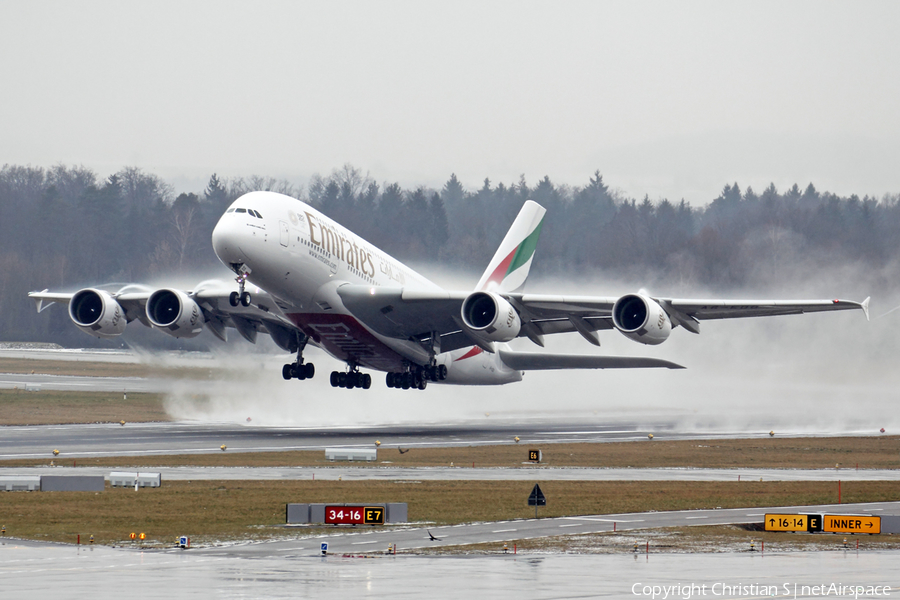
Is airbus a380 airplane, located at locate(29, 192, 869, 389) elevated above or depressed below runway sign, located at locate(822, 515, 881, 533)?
above

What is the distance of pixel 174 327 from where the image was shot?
152 feet

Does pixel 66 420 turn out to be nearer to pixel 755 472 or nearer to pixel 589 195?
pixel 755 472

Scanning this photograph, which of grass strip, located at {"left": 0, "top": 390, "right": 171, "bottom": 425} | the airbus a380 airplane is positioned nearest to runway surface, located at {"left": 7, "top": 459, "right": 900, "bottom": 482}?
the airbus a380 airplane

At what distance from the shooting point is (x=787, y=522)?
24.7 m

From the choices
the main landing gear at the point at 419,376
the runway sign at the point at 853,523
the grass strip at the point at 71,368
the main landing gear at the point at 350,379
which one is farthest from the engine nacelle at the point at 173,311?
the grass strip at the point at 71,368

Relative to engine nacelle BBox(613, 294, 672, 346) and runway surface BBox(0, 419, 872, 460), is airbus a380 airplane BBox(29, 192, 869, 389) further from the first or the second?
runway surface BBox(0, 419, 872, 460)

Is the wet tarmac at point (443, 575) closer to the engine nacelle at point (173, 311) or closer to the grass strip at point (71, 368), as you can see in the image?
the engine nacelle at point (173, 311)

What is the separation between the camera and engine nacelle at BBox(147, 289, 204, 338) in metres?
46.0

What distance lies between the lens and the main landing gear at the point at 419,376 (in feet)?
160

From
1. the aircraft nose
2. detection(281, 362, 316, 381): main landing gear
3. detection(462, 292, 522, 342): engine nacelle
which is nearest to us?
the aircraft nose

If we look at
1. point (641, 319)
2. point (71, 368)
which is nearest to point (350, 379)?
point (641, 319)

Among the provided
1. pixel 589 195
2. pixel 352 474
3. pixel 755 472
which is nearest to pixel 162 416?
pixel 352 474

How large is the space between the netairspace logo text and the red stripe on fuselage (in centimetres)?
2686

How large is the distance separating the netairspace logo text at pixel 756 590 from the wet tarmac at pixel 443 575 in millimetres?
15
